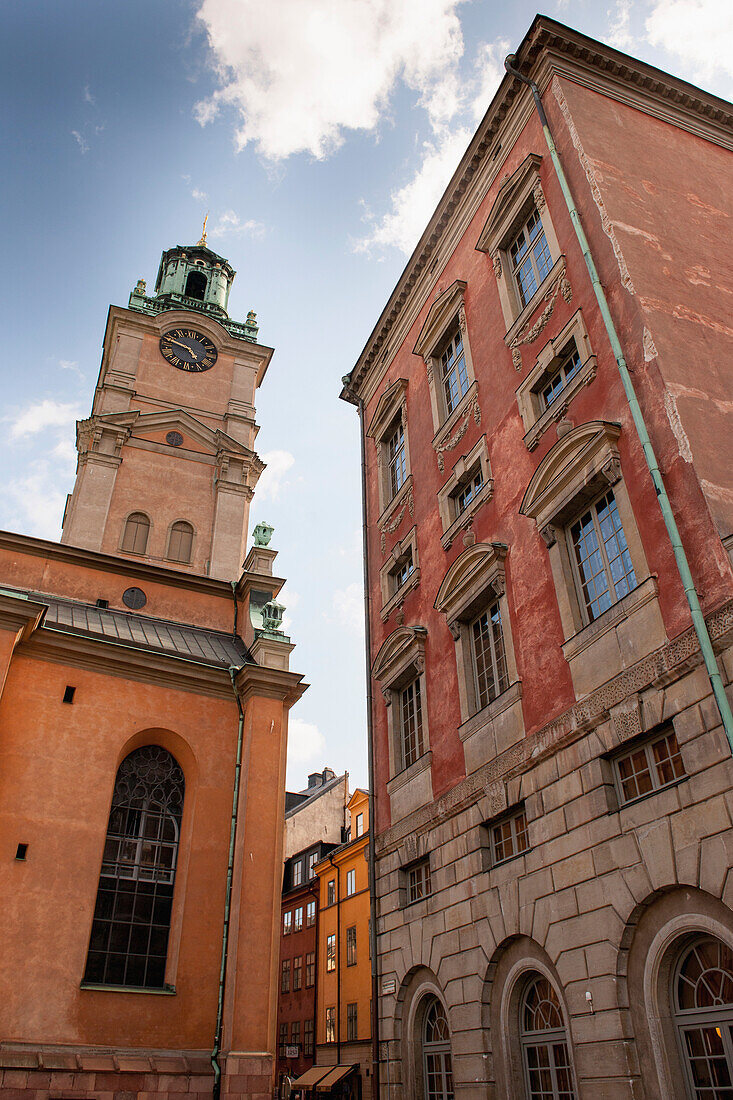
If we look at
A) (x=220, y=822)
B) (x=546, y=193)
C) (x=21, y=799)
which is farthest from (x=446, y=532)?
(x=21, y=799)

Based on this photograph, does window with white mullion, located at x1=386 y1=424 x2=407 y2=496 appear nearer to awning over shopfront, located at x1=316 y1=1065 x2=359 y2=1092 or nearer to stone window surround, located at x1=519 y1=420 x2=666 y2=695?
stone window surround, located at x1=519 y1=420 x2=666 y2=695

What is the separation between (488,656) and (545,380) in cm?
488

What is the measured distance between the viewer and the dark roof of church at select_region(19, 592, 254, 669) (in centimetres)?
2019

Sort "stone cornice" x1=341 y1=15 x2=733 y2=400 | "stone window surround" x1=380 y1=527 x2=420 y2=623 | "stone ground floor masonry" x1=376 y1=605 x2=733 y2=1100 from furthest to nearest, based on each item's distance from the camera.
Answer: "stone window surround" x1=380 y1=527 x2=420 y2=623
"stone cornice" x1=341 y1=15 x2=733 y2=400
"stone ground floor masonry" x1=376 y1=605 x2=733 y2=1100

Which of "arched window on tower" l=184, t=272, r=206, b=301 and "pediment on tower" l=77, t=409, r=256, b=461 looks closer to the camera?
"pediment on tower" l=77, t=409, r=256, b=461

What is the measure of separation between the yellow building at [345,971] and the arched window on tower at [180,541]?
42.3ft

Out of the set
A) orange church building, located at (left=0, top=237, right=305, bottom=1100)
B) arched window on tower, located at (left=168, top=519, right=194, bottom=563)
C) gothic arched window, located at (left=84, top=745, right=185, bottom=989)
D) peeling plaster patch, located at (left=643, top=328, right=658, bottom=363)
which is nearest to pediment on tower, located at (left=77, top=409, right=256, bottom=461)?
orange church building, located at (left=0, top=237, right=305, bottom=1100)

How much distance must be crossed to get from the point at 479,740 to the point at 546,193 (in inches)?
394

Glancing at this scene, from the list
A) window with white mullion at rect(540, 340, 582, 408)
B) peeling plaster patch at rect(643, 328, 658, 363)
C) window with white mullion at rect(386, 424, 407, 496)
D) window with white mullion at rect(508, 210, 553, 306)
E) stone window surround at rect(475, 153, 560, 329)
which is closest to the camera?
peeling plaster patch at rect(643, 328, 658, 363)

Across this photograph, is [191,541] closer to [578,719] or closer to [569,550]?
[569,550]

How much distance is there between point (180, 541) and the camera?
27.5m

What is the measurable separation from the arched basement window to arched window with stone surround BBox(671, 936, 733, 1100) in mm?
5468

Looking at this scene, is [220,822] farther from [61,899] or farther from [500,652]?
[500,652]

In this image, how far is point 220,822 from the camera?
18.9m
